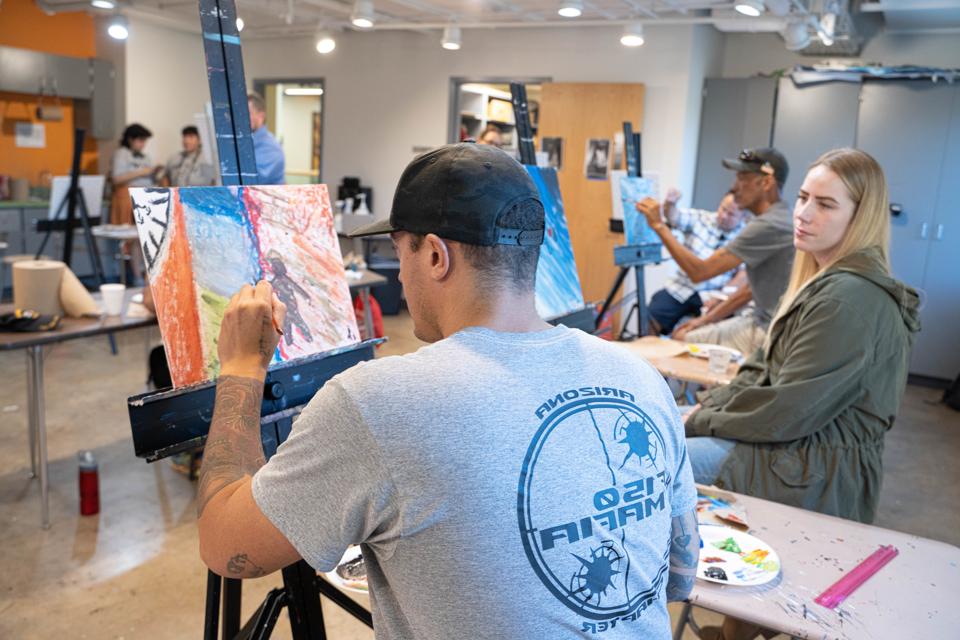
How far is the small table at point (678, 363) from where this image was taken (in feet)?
9.37

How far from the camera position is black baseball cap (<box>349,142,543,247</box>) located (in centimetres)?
99

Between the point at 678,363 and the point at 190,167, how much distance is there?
18.3ft

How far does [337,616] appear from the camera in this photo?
8.43ft

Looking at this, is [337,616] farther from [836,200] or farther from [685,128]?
[685,128]


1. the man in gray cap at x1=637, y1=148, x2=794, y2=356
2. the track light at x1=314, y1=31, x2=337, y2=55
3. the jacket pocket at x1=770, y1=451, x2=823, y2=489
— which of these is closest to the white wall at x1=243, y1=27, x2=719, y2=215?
the track light at x1=314, y1=31, x2=337, y2=55

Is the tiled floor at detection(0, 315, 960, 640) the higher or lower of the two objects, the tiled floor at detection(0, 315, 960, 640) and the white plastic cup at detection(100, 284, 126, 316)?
the lower

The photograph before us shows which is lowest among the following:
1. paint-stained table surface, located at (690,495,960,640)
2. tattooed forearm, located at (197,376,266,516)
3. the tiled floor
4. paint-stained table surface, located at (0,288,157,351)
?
the tiled floor

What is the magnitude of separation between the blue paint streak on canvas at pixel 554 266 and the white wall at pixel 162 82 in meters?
6.58

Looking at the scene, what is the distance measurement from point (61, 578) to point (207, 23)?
207 cm

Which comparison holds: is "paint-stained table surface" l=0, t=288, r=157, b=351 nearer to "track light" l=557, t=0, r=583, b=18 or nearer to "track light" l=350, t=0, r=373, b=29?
"track light" l=350, t=0, r=373, b=29

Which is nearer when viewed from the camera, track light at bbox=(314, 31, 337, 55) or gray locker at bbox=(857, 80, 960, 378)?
gray locker at bbox=(857, 80, 960, 378)

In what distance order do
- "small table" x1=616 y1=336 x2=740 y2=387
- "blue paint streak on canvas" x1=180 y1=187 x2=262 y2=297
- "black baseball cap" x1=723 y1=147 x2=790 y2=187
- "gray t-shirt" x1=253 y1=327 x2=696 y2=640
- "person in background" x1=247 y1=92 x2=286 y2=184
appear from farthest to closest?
"person in background" x1=247 y1=92 x2=286 y2=184 → "black baseball cap" x1=723 y1=147 x2=790 y2=187 → "small table" x1=616 y1=336 x2=740 y2=387 → "blue paint streak on canvas" x1=180 y1=187 x2=262 y2=297 → "gray t-shirt" x1=253 y1=327 x2=696 y2=640

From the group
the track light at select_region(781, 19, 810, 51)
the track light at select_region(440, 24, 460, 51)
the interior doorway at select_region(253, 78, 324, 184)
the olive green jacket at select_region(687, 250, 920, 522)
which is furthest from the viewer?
the interior doorway at select_region(253, 78, 324, 184)

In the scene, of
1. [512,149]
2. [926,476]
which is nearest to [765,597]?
[926,476]
